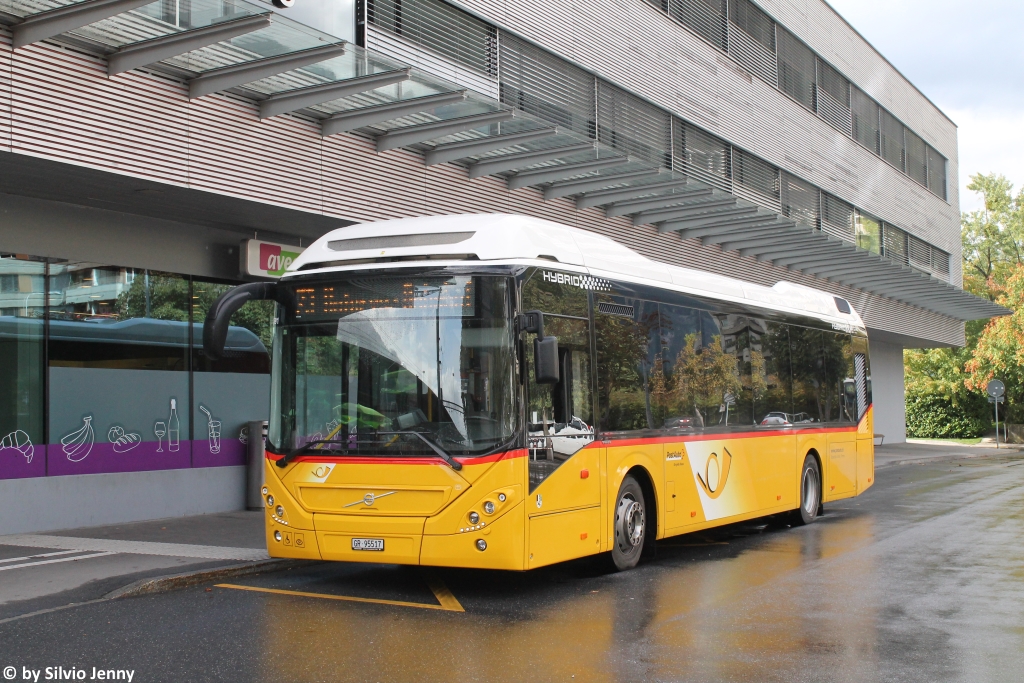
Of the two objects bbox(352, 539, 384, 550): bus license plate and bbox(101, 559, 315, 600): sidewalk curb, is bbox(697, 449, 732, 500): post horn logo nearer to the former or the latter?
bbox(352, 539, 384, 550): bus license plate

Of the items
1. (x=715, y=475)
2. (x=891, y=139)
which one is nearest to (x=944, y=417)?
(x=891, y=139)

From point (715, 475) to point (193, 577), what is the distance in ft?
18.6

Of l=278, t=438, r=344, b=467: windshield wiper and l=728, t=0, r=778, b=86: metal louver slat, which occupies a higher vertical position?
l=728, t=0, r=778, b=86: metal louver slat

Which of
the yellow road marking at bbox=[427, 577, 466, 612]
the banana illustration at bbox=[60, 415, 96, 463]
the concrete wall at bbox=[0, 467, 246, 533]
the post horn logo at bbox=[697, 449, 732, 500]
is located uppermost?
the banana illustration at bbox=[60, 415, 96, 463]

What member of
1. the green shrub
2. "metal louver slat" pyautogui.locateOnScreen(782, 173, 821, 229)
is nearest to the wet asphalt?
"metal louver slat" pyautogui.locateOnScreen(782, 173, 821, 229)

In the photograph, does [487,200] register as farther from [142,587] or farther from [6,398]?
[142,587]

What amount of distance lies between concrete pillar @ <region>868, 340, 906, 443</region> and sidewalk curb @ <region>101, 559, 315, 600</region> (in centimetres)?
3308

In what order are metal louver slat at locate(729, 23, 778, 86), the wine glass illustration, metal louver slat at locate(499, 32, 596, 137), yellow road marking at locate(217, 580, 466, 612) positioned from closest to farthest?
yellow road marking at locate(217, 580, 466, 612) → the wine glass illustration → metal louver slat at locate(499, 32, 596, 137) → metal louver slat at locate(729, 23, 778, 86)

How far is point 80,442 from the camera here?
43.6 feet

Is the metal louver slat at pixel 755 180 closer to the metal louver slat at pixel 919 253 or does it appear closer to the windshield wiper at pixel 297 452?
the metal louver slat at pixel 919 253

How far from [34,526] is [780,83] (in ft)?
74.3

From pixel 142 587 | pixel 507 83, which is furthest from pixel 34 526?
pixel 507 83

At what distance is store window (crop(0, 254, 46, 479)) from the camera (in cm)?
1250

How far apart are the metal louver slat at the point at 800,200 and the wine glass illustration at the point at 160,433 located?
18.3 meters
